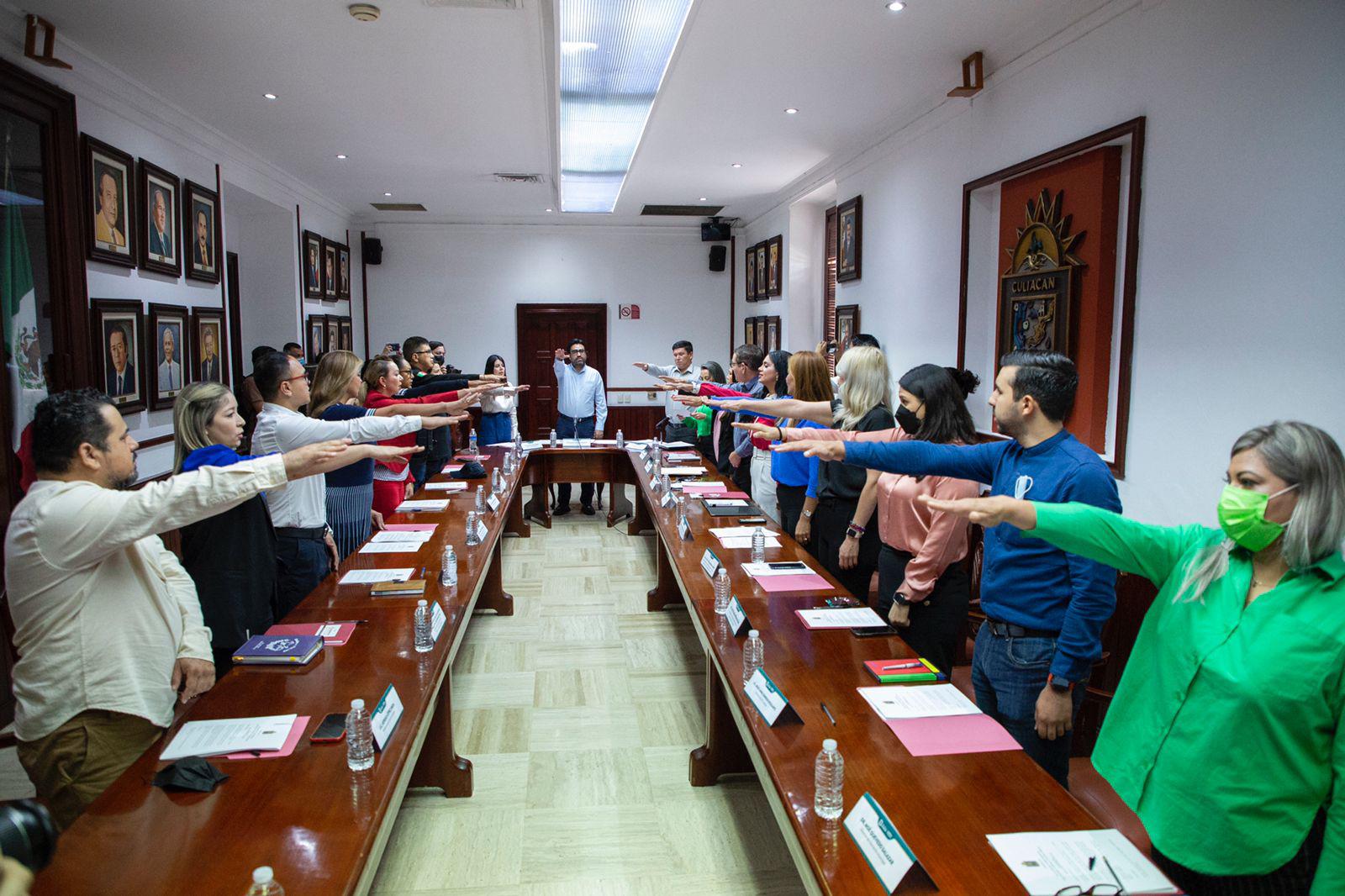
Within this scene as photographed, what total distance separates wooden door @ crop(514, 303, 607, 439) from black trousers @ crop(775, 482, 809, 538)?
25.1 ft

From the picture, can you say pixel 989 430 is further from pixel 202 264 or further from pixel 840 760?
pixel 202 264

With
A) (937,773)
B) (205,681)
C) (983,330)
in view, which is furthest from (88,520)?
(983,330)

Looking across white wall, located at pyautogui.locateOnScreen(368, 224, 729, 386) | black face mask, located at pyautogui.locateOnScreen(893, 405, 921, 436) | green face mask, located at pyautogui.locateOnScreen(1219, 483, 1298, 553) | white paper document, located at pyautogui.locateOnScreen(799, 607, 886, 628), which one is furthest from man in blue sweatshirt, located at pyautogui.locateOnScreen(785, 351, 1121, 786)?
white wall, located at pyautogui.locateOnScreen(368, 224, 729, 386)

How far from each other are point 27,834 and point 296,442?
260cm

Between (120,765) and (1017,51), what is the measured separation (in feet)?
17.4

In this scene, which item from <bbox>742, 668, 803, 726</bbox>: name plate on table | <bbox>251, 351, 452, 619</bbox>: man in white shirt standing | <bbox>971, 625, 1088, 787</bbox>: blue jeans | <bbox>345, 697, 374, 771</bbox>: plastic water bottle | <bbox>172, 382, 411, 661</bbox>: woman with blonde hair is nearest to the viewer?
<bbox>345, 697, 374, 771</bbox>: plastic water bottle

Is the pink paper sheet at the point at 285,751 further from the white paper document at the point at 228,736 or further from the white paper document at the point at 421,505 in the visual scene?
the white paper document at the point at 421,505

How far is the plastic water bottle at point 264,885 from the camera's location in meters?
1.43

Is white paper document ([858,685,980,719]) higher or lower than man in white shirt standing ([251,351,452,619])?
lower

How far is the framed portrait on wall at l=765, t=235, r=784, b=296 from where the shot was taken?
9855mm

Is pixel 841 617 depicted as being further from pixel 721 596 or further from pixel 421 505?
pixel 421 505

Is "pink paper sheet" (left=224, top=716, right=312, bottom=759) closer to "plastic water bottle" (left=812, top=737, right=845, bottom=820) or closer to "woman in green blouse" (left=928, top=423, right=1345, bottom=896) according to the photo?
"plastic water bottle" (left=812, top=737, right=845, bottom=820)

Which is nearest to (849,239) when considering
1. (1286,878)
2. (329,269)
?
(329,269)

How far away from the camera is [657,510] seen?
5238 millimetres
